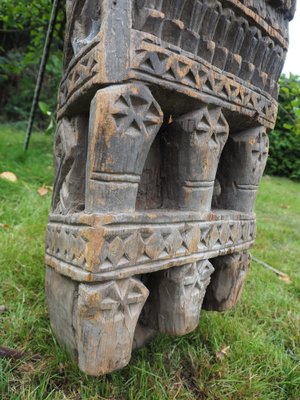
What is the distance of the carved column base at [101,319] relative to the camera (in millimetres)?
1062

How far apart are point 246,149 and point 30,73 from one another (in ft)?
28.2

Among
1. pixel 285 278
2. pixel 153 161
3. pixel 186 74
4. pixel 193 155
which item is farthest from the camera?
pixel 285 278

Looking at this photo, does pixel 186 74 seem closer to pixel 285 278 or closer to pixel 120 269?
pixel 120 269

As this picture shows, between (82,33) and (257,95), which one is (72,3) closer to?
(82,33)

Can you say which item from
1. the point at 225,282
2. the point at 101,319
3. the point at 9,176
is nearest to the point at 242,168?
the point at 225,282

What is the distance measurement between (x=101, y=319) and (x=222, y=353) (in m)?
0.73

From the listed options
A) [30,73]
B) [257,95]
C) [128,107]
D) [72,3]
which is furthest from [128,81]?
[30,73]

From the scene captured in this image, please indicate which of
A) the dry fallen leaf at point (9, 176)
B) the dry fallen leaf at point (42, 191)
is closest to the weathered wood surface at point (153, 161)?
the dry fallen leaf at point (42, 191)

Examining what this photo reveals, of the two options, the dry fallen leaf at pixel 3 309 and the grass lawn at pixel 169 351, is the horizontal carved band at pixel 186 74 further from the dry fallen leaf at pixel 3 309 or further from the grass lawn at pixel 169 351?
the dry fallen leaf at pixel 3 309

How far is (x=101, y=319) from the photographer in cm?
107

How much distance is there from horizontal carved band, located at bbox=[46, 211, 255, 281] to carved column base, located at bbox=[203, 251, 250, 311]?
0.14 meters

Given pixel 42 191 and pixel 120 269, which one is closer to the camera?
pixel 120 269

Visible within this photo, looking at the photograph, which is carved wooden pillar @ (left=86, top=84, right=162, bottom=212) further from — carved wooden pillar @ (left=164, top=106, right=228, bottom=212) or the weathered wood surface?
carved wooden pillar @ (left=164, top=106, right=228, bottom=212)

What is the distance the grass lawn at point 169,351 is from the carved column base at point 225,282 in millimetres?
172
